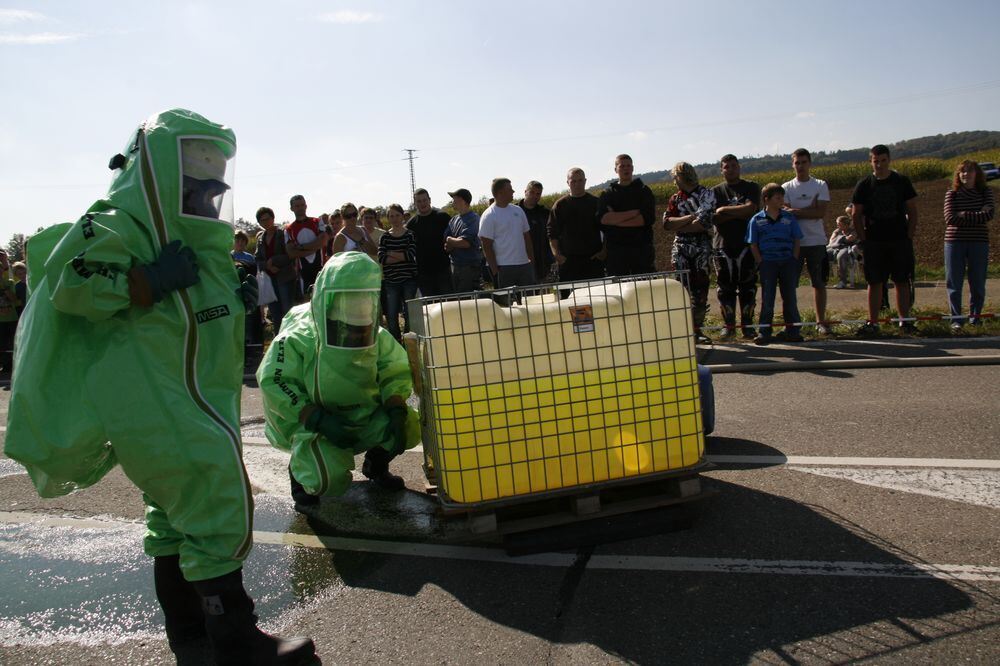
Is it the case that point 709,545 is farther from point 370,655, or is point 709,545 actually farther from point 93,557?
point 93,557

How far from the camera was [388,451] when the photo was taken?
15.9 ft

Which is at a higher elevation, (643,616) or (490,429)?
(490,429)

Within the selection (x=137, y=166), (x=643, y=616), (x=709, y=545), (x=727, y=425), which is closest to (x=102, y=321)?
(x=137, y=166)

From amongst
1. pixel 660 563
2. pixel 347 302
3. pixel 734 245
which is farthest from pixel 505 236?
pixel 660 563

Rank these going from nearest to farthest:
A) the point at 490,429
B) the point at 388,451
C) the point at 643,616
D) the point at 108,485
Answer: the point at 643,616 → the point at 490,429 → the point at 388,451 → the point at 108,485

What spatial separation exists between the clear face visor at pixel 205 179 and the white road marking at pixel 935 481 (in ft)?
11.9

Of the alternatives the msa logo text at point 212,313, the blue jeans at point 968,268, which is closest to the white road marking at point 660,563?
the msa logo text at point 212,313

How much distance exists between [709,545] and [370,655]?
171 cm

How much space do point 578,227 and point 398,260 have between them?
2444 millimetres

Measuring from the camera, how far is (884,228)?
8727 millimetres

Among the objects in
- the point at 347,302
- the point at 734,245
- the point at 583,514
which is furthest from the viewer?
the point at 734,245

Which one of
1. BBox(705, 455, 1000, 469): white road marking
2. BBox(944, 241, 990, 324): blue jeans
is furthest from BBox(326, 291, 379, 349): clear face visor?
BBox(944, 241, 990, 324): blue jeans

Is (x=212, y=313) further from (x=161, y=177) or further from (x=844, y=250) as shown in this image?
(x=844, y=250)

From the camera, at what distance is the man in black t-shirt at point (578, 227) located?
9.27 metres
